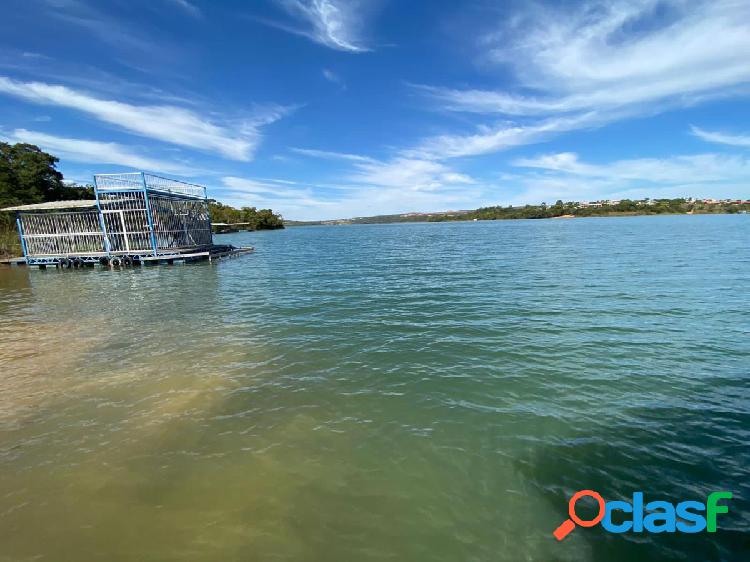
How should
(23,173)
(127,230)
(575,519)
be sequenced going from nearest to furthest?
(575,519) → (127,230) → (23,173)

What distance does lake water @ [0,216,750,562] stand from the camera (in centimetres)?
530

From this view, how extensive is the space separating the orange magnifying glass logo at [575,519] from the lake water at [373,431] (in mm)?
116

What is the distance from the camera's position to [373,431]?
7957 millimetres

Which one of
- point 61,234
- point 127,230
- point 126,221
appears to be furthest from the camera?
point 61,234

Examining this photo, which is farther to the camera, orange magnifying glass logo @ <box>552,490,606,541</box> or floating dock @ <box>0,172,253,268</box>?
floating dock @ <box>0,172,253,268</box>

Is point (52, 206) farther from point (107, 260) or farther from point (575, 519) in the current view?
point (575, 519)

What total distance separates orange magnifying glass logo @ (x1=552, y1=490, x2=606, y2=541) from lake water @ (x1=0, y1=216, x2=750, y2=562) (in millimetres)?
116

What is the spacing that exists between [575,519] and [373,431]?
4005 mm

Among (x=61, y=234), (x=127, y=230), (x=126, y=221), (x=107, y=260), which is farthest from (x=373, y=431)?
(x=61, y=234)

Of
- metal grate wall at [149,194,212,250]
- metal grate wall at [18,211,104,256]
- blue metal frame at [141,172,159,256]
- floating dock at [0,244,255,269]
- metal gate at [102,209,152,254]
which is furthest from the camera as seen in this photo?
metal grate wall at [18,211,104,256]

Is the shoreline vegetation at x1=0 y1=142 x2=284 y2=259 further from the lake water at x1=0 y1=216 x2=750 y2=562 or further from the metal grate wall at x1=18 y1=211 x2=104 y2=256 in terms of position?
the lake water at x1=0 y1=216 x2=750 y2=562

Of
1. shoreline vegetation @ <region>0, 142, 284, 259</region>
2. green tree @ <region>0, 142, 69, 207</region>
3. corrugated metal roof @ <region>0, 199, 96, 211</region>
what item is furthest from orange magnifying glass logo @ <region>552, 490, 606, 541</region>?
green tree @ <region>0, 142, 69, 207</region>

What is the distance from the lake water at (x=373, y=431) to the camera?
5.30 meters

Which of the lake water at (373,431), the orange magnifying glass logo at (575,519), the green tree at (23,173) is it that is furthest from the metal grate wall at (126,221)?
the orange magnifying glass logo at (575,519)
